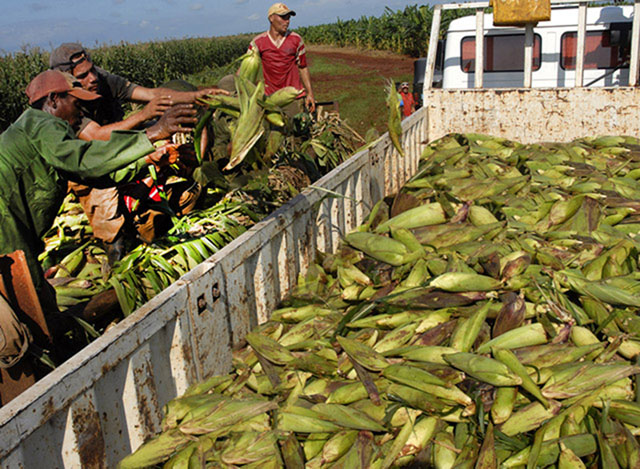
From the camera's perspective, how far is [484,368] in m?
2.10

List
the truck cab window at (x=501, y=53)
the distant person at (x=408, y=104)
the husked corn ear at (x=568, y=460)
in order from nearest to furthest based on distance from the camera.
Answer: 1. the husked corn ear at (x=568, y=460)
2. the truck cab window at (x=501, y=53)
3. the distant person at (x=408, y=104)

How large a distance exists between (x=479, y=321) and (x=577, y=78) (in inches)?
156

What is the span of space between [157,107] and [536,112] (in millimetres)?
3915

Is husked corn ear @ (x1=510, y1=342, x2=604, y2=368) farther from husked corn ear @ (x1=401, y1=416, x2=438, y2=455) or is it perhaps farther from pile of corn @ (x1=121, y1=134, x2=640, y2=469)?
husked corn ear @ (x1=401, y1=416, x2=438, y2=455)

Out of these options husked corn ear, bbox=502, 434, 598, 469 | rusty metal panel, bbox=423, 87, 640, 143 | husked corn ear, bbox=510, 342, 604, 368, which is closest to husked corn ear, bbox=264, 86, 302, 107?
husked corn ear, bbox=510, 342, 604, 368

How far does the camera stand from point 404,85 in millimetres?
10859

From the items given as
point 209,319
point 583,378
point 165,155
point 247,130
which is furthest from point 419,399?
point 165,155

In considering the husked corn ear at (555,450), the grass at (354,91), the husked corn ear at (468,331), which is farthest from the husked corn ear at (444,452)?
the grass at (354,91)

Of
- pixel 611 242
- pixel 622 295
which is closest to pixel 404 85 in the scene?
pixel 611 242

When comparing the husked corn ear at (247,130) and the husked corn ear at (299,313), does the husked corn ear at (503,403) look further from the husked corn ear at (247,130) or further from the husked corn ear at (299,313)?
the husked corn ear at (247,130)

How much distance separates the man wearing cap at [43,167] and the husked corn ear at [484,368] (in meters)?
1.45

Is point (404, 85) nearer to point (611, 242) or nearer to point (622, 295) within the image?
point (611, 242)

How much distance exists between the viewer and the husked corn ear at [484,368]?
2059 mm

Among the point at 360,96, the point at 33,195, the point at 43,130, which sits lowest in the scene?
the point at 360,96
